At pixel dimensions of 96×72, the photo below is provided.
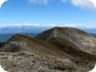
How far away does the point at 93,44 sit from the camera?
299ft

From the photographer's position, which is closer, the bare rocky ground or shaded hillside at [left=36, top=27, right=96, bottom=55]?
the bare rocky ground

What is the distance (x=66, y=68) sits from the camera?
114 ft

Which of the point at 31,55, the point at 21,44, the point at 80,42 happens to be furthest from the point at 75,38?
the point at 31,55

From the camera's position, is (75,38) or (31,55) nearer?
(31,55)

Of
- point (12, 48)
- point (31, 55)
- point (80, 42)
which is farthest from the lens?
point (80, 42)

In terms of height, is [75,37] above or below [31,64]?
below

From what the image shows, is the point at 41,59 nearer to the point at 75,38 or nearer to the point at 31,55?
the point at 31,55

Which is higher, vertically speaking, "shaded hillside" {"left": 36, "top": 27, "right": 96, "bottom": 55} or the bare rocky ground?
the bare rocky ground

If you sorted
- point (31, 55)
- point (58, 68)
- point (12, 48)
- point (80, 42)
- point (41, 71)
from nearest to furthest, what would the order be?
point (41, 71) → point (58, 68) → point (31, 55) → point (12, 48) → point (80, 42)

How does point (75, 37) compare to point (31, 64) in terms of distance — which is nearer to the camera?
point (31, 64)

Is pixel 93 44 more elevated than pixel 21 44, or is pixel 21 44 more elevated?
pixel 21 44

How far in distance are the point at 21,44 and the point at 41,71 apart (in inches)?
551

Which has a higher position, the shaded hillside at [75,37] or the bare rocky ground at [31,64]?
the bare rocky ground at [31,64]

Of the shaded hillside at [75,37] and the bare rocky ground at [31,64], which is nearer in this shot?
the bare rocky ground at [31,64]
